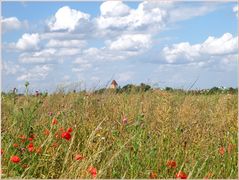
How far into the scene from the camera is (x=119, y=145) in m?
3.63

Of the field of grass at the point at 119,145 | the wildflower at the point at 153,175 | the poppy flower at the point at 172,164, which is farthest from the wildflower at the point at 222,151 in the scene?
the wildflower at the point at 153,175

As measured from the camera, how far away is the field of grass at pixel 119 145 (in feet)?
11.1

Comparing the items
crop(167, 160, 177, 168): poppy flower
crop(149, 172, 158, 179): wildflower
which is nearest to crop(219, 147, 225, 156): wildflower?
crop(167, 160, 177, 168): poppy flower

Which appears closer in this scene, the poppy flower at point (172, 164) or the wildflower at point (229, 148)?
the poppy flower at point (172, 164)

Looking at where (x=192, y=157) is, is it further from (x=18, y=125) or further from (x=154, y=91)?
(x=154, y=91)

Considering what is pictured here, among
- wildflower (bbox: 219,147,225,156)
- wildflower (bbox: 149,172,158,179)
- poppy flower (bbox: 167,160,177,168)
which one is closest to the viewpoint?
wildflower (bbox: 149,172,158,179)

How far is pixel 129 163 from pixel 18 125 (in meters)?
1.41

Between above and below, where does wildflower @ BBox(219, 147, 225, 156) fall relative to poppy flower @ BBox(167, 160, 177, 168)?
above

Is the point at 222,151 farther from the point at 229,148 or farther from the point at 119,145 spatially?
the point at 119,145

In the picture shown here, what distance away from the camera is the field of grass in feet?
11.1

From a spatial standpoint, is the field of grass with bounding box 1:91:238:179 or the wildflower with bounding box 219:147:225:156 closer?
the field of grass with bounding box 1:91:238:179

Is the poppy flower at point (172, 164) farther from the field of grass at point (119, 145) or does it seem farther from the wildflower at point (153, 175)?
the wildflower at point (153, 175)

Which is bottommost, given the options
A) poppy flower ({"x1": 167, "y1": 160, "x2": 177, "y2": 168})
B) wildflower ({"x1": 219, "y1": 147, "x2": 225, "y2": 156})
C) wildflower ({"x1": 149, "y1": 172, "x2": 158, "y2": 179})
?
wildflower ({"x1": 149, "y1": 172, "x2": 158, "y2": 179})

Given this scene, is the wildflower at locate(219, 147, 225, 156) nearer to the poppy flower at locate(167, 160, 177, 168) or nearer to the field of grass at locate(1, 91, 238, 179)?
the field of grass at locate(1, 91, 238, 179)
